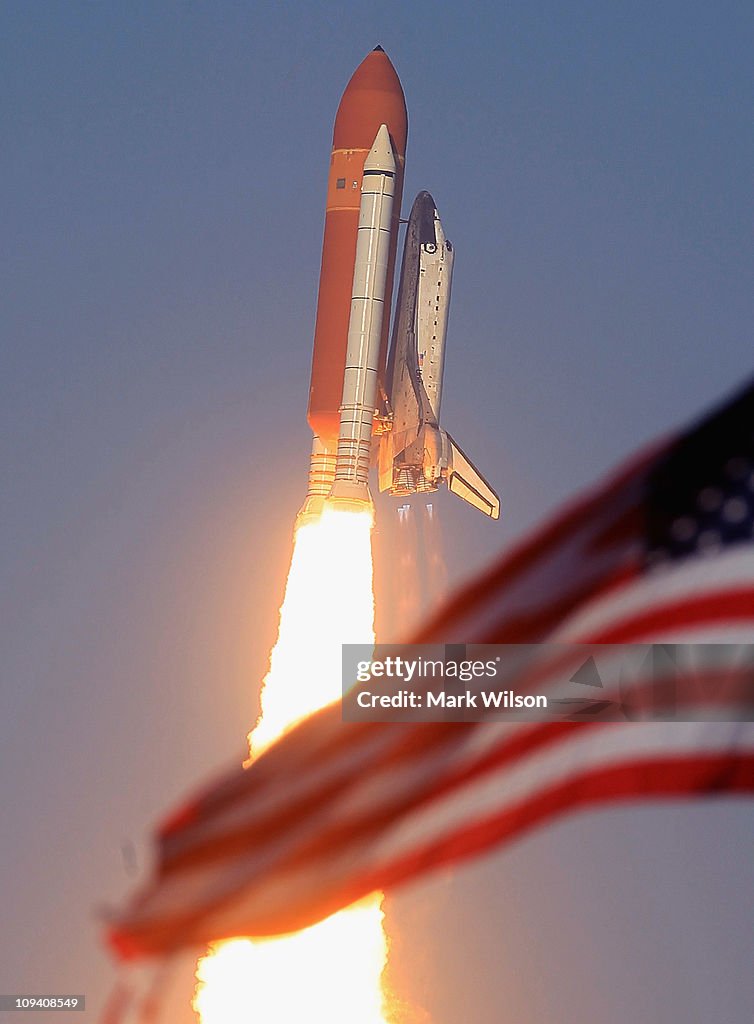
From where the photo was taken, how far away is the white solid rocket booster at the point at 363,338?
38688 millimetres

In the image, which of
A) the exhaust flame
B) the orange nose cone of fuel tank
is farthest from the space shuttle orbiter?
the exhaust flame

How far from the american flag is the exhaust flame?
84.9 ft

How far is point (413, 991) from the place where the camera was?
4409 cm

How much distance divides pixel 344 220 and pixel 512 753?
1149 inches

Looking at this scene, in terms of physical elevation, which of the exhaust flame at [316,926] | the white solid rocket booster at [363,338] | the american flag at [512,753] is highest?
the white solid rocket booster at [363,338]

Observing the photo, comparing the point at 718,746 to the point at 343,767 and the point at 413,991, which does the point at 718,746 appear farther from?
the point at 413,991

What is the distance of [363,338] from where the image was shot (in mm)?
38750

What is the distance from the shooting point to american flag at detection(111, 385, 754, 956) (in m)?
11.2

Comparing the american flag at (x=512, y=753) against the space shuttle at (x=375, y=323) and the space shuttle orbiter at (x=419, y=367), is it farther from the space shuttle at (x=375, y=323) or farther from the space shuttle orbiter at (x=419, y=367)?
the space shuttle orbiter at (x=419, y=367)

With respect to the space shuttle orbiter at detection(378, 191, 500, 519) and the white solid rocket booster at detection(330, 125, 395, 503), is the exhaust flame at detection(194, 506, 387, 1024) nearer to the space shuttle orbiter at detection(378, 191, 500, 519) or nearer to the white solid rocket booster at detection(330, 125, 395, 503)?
the white solid rocket booster at detection(330, 125, 395, 503)

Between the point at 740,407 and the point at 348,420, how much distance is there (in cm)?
2785

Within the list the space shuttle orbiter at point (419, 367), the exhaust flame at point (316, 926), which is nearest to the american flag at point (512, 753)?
the exhaust flame at point (316, 926)

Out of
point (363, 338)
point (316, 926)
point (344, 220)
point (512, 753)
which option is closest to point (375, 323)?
point (363, 338)

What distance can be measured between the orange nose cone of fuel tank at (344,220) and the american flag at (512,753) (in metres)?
27.8
